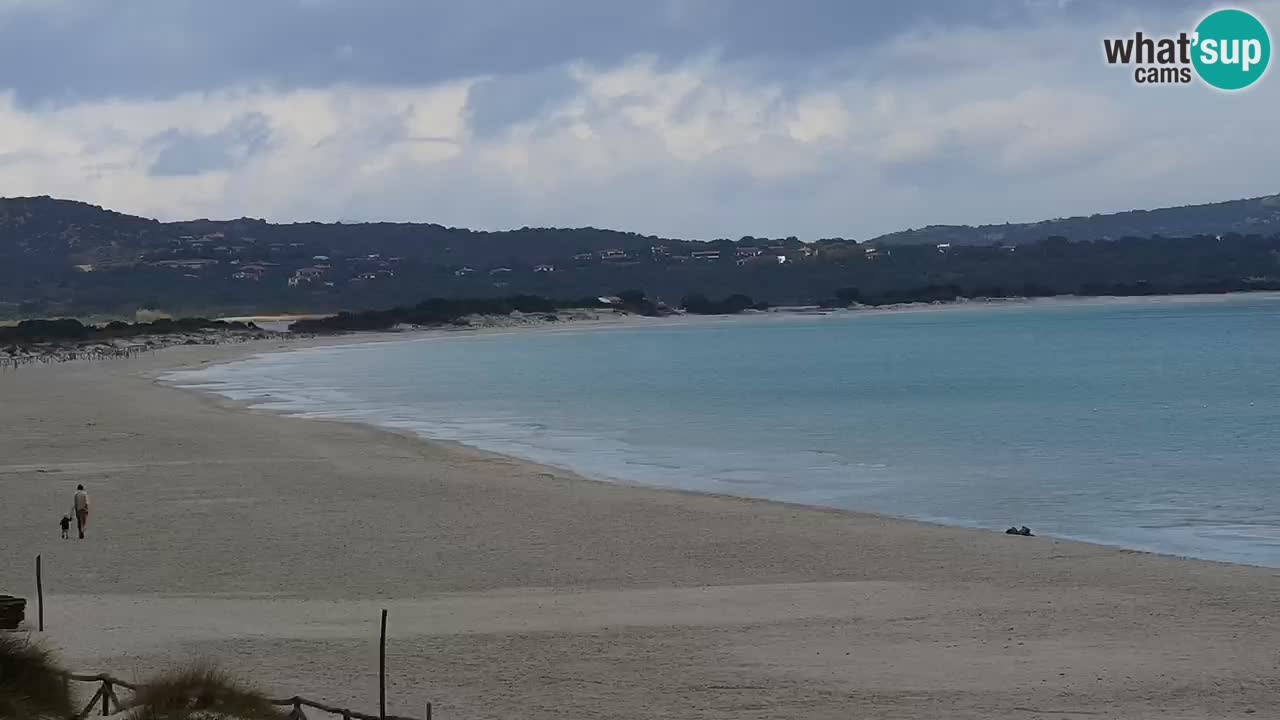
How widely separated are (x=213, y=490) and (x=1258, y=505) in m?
15.0

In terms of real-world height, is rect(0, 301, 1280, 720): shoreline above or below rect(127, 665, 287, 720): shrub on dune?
below

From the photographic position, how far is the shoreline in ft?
34.6

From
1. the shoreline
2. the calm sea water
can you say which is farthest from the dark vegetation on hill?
the shoreline

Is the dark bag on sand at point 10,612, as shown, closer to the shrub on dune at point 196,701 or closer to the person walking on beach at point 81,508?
the shrub on dune at point 196,701

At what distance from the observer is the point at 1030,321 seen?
139 m

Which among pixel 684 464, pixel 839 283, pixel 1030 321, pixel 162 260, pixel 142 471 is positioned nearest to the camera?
pixel 142 471

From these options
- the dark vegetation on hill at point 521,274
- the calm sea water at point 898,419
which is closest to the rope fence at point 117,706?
the calm sea water at point 898,419

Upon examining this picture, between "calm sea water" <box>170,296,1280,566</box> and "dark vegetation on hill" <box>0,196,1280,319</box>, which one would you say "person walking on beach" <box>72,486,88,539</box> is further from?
"dark vegetation on hill" <box>0,196,1280,319</box>

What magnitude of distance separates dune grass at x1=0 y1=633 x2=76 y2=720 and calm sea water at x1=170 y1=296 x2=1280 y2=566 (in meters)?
12.5

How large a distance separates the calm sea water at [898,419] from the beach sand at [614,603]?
3050 millimetres

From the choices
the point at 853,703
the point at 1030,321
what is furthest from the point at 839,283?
the point at 853,703

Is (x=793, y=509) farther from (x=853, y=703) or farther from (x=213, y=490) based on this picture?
(x=853, y=703)

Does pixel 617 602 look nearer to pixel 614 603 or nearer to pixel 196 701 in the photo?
pixel 614 603

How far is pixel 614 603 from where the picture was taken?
44.7 ft
